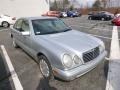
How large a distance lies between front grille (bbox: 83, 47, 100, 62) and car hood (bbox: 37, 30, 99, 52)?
91 millimetres

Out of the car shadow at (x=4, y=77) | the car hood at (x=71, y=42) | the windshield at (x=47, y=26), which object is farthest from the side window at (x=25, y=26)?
the car shadow at (x=4, y=77)

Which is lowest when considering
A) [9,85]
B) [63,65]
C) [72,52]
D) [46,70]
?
[9,85]

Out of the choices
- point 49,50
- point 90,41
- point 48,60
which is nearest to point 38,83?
point 48,60

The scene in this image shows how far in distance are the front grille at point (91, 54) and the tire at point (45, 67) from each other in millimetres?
940

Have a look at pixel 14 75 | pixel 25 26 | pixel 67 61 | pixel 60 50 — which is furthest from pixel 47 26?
pixel 67 61

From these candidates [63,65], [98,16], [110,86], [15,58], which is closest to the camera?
[63,65]

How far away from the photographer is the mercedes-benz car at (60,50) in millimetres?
3595

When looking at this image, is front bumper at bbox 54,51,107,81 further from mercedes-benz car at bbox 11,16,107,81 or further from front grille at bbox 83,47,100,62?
front grille at bbox 83,47,100,62

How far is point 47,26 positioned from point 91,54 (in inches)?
77.1

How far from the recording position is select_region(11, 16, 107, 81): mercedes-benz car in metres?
3.60

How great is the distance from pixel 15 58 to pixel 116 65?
3655mm

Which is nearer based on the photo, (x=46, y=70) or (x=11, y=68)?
(x=46, y=70)

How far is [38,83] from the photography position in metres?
4.12

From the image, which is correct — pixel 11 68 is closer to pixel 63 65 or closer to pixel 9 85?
pixel 9 85
